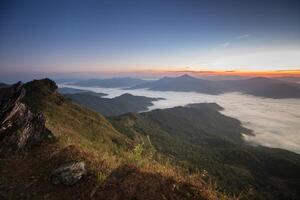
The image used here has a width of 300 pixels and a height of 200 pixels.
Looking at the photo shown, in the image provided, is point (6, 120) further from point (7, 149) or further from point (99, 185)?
point (99, 185)

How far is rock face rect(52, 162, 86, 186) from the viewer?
21.9ft

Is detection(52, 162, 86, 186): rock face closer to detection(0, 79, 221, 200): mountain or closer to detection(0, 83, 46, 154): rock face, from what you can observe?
detection(0, 79, 221, 200): mountain

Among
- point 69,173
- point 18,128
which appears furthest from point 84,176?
point 18,128

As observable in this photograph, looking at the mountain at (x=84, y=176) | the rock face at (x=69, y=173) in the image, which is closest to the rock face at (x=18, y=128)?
the mountain at (x=84, y=176)

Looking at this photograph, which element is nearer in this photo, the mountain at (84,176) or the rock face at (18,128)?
the mountain at (84,176)

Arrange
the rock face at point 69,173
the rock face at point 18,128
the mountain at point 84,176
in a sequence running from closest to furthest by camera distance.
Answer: the mountain at point 84,176 → the rock face at point 69,173 → the rock face at point 18,128

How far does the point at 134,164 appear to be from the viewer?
23.7ft

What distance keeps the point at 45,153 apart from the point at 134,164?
4228mm

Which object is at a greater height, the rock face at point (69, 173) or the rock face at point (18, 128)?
the rock face at point (18, 128)

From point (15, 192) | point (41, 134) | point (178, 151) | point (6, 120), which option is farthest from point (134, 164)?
point (178, 151)

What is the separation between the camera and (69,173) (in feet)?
22.3

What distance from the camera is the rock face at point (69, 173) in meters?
6.68

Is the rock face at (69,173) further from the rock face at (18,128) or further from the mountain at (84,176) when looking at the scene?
the rock face at (18,128)

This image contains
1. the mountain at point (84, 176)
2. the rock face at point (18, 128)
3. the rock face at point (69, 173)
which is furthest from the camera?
the rock face at point (18, 128)
